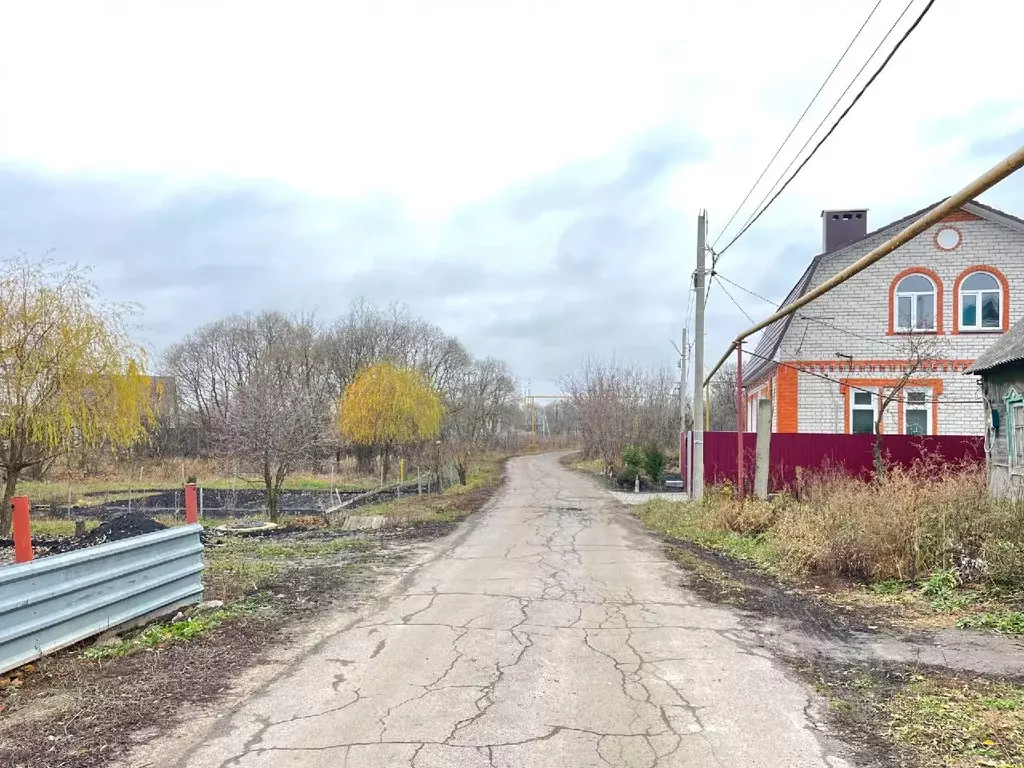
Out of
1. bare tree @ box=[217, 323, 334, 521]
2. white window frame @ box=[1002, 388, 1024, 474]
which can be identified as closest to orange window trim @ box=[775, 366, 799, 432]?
white window frame @ box=[1002, 388, 1024, 474]

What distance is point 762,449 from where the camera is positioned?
52.0 feet

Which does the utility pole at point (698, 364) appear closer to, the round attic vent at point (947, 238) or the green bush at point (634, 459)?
the round attic vent at point (947, 238)

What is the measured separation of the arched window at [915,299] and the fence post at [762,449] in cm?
904

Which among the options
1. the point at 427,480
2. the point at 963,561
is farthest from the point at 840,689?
the point at 427,480

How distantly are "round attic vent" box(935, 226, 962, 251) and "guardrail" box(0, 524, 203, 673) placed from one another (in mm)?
21675

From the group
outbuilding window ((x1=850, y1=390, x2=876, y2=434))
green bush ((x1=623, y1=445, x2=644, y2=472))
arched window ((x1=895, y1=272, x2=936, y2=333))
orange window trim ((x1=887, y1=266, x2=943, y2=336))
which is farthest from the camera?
green bush ((x1=623, y1=445, x2=644, y2=472))

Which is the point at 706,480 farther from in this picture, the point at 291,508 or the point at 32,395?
the point at 32,395

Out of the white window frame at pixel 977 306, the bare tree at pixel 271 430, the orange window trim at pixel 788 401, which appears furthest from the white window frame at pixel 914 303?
the bare tree at pixel 271 430

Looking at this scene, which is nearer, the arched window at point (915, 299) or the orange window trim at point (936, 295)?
the orange window trim at point (936, 295)

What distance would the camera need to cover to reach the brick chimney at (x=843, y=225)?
84.9 ft

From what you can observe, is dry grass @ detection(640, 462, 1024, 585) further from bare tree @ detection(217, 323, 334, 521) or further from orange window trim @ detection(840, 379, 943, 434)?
bare tree @ detection(217, 323, 334, 521)

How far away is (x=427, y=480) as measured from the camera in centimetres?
3231

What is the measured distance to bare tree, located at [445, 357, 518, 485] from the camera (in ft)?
120

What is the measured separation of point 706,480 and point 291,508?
12.5 m
